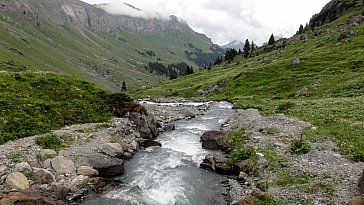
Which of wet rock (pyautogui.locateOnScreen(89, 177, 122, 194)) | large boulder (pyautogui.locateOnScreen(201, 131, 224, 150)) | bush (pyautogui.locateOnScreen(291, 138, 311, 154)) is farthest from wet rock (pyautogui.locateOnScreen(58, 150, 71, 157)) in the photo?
bush (pyautogui.locateOnScreen(291, 138, 311, 154))

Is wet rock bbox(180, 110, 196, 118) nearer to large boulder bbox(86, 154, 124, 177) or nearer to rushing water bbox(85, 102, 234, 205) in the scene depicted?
rushing water bbox(85, 102, 234, 205)

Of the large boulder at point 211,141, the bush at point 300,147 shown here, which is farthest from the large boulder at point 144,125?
the bush at point 300,147

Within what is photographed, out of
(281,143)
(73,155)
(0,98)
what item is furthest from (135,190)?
(0,98)

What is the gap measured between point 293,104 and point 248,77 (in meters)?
43.6

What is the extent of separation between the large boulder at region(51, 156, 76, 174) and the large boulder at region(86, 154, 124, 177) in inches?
73.3

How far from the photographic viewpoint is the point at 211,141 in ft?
124

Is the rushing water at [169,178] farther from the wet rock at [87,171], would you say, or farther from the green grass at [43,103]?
the green grass at [43,103]

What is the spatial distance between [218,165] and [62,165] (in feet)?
45.8

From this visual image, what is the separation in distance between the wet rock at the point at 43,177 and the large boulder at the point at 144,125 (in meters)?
17.1

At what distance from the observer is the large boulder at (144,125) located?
135ft

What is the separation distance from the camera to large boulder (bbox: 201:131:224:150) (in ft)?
120

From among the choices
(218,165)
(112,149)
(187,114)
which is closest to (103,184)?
(112,149)

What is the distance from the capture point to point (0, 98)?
115 ft

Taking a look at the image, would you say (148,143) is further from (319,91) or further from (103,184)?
(319,91)
